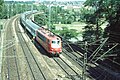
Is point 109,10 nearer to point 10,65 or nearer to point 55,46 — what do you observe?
point 55,46

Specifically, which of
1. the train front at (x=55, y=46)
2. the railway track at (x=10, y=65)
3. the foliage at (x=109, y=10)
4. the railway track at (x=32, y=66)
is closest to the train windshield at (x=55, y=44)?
the train front at (x=55, y=46)

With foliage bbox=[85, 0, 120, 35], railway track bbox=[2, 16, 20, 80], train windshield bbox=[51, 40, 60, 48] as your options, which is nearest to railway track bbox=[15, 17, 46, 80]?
railway track bbox=[2, 16, 20, 80]

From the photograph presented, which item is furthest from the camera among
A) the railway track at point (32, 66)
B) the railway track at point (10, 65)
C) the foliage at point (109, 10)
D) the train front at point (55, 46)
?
the train front at point (55, 46)

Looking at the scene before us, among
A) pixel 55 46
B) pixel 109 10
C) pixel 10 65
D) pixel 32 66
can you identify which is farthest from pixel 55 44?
pixel 109 10

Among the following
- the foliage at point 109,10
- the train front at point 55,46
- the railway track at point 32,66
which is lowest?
the railway track at point 32,66

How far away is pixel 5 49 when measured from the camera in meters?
44.2

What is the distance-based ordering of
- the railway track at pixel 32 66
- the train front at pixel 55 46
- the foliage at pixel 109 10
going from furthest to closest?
the train front at pixel 55 46 → the foliage at pixel 109 10 → the railway track at pixel 32 66

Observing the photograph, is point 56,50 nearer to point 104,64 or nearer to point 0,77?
point 104,64

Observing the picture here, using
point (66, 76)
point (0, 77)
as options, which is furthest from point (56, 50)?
point (0, 77)

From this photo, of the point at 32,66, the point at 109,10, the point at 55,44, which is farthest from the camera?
the point at 109,10

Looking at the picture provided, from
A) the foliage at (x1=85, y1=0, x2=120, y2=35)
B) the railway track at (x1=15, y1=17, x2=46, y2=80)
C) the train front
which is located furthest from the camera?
the train front

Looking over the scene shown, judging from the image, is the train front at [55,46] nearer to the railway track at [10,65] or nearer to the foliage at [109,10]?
the railway track at [10,65]

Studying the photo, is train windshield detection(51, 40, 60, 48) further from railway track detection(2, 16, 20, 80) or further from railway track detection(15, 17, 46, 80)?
railway track detection(2, 16, 20, 80)

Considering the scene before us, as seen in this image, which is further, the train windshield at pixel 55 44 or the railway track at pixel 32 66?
the train windshield at pixel 55 44
